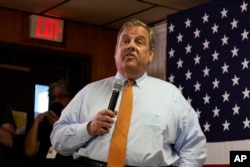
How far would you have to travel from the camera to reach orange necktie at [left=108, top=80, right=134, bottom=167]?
205 centimetres

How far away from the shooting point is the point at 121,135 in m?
2.08

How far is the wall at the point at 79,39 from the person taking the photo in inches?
176

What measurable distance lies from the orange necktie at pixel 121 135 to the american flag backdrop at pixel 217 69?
132 centimetres

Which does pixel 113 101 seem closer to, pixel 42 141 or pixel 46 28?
pixel 42 141

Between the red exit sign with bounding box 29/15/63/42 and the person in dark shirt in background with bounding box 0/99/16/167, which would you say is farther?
the red exit sign with bounding box 29/15/63/42

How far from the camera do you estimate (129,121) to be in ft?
6.97

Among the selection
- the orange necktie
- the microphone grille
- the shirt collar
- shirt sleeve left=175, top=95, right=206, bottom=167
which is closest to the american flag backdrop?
shirt sleeve left=175, top=95, right=206, bottom=167

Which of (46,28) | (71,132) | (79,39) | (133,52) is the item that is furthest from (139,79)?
(79,39)

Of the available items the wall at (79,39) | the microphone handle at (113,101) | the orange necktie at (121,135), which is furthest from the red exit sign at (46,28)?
the microphone handle at (113,101)

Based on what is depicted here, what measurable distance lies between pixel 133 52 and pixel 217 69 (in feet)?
4.78

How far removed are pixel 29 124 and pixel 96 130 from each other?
2.70 m

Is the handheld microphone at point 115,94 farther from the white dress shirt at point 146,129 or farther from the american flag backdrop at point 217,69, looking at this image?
the american flag backdrop at point 217,69

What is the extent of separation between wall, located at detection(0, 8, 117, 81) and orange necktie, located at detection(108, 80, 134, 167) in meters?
2.56

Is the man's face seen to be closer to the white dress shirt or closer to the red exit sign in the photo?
the white dress shirt
